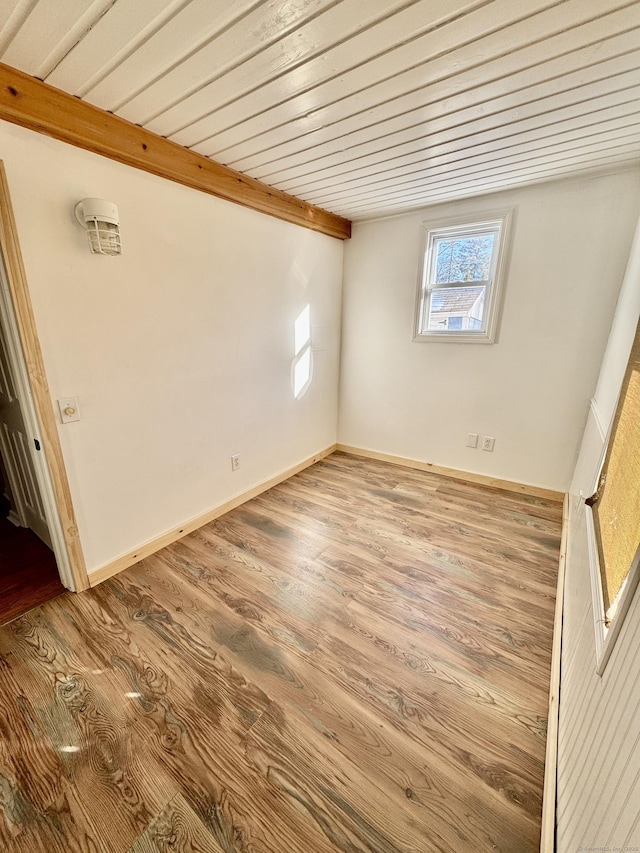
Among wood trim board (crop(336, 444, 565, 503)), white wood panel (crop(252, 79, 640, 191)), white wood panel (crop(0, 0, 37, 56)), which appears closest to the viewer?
white wood panel (crop(0, 0, 37, 56))

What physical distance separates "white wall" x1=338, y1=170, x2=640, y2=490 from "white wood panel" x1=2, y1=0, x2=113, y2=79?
267 cm

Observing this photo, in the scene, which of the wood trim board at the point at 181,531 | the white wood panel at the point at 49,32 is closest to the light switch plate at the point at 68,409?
the wood trim board at the point at 181,531

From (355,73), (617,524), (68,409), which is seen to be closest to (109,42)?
(355,73)

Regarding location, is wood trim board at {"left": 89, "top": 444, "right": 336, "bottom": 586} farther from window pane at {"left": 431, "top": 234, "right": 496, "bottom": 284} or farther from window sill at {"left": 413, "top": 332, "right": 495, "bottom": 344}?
window pane at {"left": 431, "top": 234, "right": 496, "bottom": 284}

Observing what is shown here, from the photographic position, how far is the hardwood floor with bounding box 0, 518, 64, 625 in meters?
1.85

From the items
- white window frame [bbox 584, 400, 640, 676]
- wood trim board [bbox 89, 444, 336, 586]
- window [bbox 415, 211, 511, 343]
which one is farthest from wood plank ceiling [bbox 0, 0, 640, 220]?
wood trim board [bbox 89, 444, 336, 586]

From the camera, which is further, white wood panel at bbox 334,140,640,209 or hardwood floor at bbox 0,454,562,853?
white wood panel at bbox 334,140,640,209

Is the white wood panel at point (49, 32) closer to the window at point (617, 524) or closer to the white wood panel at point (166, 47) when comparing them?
the white wood panel at point (166, 47)

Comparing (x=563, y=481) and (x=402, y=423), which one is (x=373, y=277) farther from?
(x=563, y=481)

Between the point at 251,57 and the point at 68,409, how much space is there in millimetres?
1778

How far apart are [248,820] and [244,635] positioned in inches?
26.6

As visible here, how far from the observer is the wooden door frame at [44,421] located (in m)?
1.49

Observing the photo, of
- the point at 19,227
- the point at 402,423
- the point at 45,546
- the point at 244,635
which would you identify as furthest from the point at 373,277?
the point at 45,546

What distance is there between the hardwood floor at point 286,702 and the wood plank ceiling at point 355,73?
248 cm
